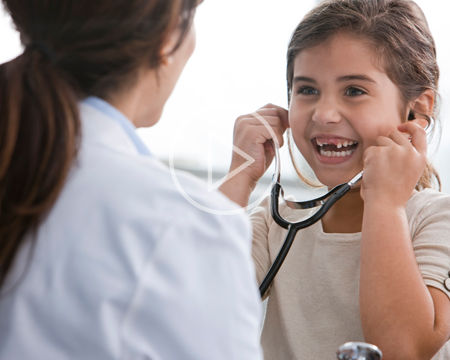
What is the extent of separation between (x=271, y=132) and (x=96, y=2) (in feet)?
2.16

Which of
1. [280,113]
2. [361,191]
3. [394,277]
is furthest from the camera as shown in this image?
[280,113]

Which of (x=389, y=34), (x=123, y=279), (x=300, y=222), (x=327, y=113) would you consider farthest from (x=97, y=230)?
(x=389, y=34)

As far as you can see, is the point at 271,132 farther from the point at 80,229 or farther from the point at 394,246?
the point at 80,229

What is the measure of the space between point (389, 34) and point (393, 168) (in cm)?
25

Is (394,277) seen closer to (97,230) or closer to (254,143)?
(254,143)

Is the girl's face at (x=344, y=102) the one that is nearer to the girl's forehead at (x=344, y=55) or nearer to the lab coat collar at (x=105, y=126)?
the girl's forehead at (x=344, y=55)

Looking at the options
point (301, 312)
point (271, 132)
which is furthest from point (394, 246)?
point (271, 132)

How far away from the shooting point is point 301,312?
1106 millimetres

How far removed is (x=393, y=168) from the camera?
99cm

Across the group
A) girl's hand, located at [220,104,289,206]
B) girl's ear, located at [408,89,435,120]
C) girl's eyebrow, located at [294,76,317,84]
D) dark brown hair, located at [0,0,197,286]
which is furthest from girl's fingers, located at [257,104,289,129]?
dark brown hair, located at [0,0,197,286]

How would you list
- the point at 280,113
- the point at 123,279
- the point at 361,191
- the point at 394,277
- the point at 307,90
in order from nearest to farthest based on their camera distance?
the point at 123,279
the point at 394,277
the point at 361,191
the point at 307,90
the point at 280,113

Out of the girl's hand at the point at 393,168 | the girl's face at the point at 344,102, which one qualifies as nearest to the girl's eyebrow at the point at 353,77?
the girl's face at the point at 344,102

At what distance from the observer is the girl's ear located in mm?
1136

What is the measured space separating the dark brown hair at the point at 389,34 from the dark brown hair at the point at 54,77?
→ 1.74ft
